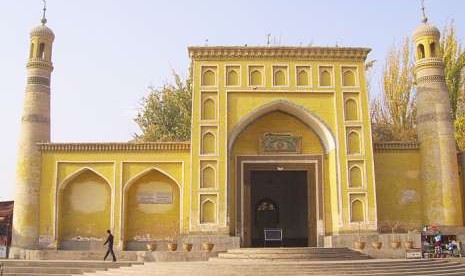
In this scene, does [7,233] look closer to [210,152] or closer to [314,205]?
[210,152]

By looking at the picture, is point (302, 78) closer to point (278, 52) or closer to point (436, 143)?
point (278, 52)

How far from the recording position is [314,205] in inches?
730

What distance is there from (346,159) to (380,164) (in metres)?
1.57

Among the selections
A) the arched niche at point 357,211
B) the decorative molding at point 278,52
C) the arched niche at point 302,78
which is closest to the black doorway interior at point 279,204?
the arched niche at point 357,211

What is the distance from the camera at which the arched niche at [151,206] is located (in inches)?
731

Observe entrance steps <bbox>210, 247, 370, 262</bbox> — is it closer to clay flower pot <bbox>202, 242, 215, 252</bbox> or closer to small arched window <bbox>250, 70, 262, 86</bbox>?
clay flower pot <bbox>202, 242, 215, 252</bbox>

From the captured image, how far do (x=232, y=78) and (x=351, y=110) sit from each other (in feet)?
14.0

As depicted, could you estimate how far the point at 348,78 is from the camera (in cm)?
1878

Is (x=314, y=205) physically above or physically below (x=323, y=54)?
below

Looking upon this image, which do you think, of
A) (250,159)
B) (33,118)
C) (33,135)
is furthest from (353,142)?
(33,118)

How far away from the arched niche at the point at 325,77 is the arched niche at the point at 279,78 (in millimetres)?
1323

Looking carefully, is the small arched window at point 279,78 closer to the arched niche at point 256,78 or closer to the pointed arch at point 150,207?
the arched niche at point 256,78

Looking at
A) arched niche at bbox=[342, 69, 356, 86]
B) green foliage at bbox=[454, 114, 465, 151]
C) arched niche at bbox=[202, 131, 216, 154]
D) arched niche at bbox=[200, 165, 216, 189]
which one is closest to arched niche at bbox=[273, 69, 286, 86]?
arched niche at bbox=[342, 69, 356, 86]

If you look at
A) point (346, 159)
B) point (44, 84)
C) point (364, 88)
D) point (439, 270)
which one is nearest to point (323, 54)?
point (364, 88)
